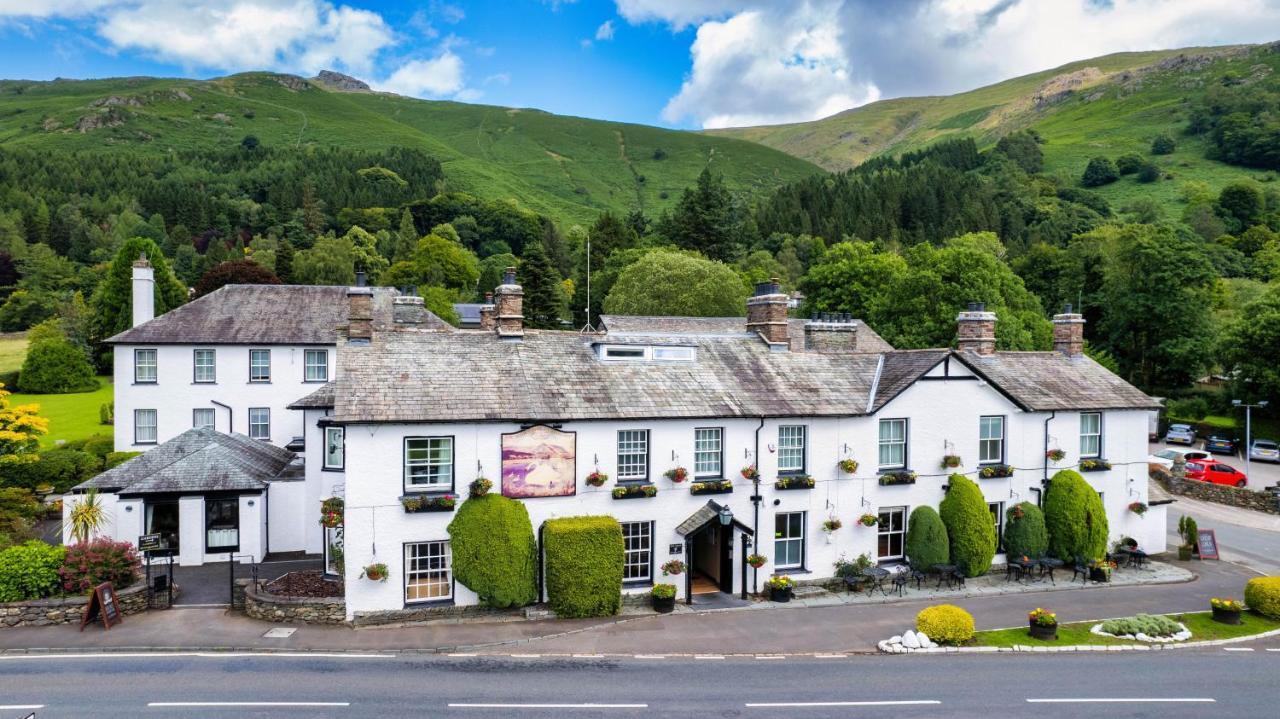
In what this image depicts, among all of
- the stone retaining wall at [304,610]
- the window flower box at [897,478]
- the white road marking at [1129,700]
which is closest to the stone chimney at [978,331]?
the window flower box at [897,478]

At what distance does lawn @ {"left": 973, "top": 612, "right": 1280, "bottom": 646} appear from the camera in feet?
62.9

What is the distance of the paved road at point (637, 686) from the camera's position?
14898 millimetres

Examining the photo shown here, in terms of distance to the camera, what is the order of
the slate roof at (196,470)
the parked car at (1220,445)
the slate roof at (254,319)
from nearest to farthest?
the slate roof at (196,470)
the slate roof at (254,319)
the parked car at (1220,445)

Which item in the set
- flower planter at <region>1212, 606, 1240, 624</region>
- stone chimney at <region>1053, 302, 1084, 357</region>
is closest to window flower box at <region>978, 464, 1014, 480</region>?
flower planter at <region>1212, 606, 1240, 624</region>

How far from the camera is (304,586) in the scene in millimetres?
21500

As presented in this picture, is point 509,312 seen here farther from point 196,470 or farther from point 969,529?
point 969,529

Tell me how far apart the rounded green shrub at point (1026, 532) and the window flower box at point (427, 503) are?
18.4 m

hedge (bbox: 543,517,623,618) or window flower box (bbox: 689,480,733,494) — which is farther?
window flower box (bbox: 689,480,733,494)

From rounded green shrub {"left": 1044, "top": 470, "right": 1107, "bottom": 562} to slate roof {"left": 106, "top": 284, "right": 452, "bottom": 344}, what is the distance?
2736 centimetres

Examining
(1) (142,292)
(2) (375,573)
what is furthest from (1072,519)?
(1) (142,292)

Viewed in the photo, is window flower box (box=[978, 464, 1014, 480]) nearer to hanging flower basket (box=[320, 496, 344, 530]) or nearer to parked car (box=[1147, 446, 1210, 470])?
hanging flower basket (box=[320, 496, 344, 530])

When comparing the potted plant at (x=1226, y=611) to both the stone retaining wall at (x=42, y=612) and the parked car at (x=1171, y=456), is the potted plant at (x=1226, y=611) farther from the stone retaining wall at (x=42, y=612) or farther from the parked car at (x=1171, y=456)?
the stone retaining wall at (x=42, y=612)

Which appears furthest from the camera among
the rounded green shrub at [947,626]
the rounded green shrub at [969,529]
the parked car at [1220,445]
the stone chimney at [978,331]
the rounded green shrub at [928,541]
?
the parked car at [1220,445]

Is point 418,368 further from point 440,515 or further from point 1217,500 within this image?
point 1217,500
